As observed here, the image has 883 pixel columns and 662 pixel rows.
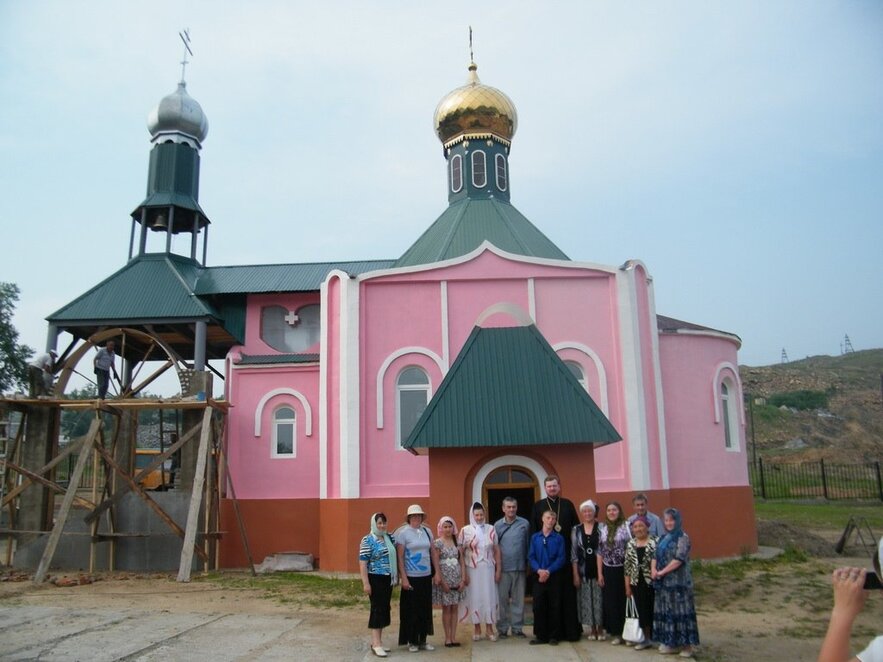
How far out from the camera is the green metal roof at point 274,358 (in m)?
18.0

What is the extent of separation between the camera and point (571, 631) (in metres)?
8.66

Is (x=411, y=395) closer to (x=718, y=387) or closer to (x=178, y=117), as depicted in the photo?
(x=718, y=387)

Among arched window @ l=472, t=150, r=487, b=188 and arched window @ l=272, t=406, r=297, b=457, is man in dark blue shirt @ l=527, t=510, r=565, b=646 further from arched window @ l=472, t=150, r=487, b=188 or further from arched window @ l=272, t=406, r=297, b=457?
arched window @ l=472, t=150, r=487, b=188

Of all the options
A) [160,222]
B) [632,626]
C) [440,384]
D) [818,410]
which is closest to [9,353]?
[160,222]

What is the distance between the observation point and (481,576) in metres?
8.80

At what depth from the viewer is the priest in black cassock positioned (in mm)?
8672

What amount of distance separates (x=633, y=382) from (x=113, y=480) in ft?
38.3

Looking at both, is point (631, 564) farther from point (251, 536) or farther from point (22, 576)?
point (22, 576)

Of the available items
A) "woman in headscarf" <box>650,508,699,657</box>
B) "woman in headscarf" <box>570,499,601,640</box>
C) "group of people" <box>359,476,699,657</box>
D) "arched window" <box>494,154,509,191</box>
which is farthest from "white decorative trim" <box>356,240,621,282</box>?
"woman in headscarf" <box>650,508,699,657</box>

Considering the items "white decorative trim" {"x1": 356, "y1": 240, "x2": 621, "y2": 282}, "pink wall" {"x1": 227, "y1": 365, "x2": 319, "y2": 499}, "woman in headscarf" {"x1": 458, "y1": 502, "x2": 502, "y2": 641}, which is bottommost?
"woman in headscarf" {"x1": 458, "y1": 502, "x2": 502, "y2": 641}

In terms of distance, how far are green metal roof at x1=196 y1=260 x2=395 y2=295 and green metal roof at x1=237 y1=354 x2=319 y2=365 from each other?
173 centimetres

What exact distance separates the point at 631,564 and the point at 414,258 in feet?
35.8

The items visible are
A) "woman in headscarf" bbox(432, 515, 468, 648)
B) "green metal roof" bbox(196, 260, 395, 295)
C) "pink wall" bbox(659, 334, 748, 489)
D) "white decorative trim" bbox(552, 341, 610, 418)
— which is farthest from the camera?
"green metal roof" bbox(196, 260, 395, 295)

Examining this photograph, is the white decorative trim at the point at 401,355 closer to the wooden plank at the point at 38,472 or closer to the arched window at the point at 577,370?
the arched window at the point at 577,370
